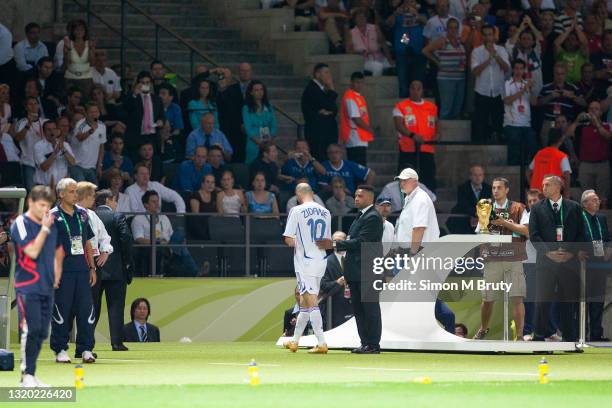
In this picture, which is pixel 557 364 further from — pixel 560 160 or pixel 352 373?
pixel 560 160

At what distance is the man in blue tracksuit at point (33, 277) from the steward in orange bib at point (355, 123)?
13.5m

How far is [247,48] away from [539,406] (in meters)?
18.9

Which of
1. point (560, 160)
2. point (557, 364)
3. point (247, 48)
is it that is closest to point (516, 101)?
point (560, 160)

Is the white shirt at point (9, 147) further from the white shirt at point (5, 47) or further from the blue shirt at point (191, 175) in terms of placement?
the blue shirt at point (191, 175)

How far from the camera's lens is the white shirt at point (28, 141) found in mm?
24359

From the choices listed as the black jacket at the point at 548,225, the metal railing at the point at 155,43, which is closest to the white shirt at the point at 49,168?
the metal railing at the point at 155,43

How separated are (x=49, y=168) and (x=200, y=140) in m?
2.90

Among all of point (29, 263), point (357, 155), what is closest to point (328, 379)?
point (29, 263)

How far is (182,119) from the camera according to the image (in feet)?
88.0

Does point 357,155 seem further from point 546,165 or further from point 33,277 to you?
point 33,277

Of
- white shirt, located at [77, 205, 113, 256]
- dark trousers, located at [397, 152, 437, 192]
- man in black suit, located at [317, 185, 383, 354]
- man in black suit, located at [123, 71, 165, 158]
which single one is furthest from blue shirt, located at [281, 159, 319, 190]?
white shirt, located at [77, 205, 113, 256]

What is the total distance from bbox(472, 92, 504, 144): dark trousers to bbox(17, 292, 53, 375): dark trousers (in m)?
15.6

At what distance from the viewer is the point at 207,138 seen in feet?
86.1

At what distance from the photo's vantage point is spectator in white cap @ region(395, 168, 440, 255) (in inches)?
782
